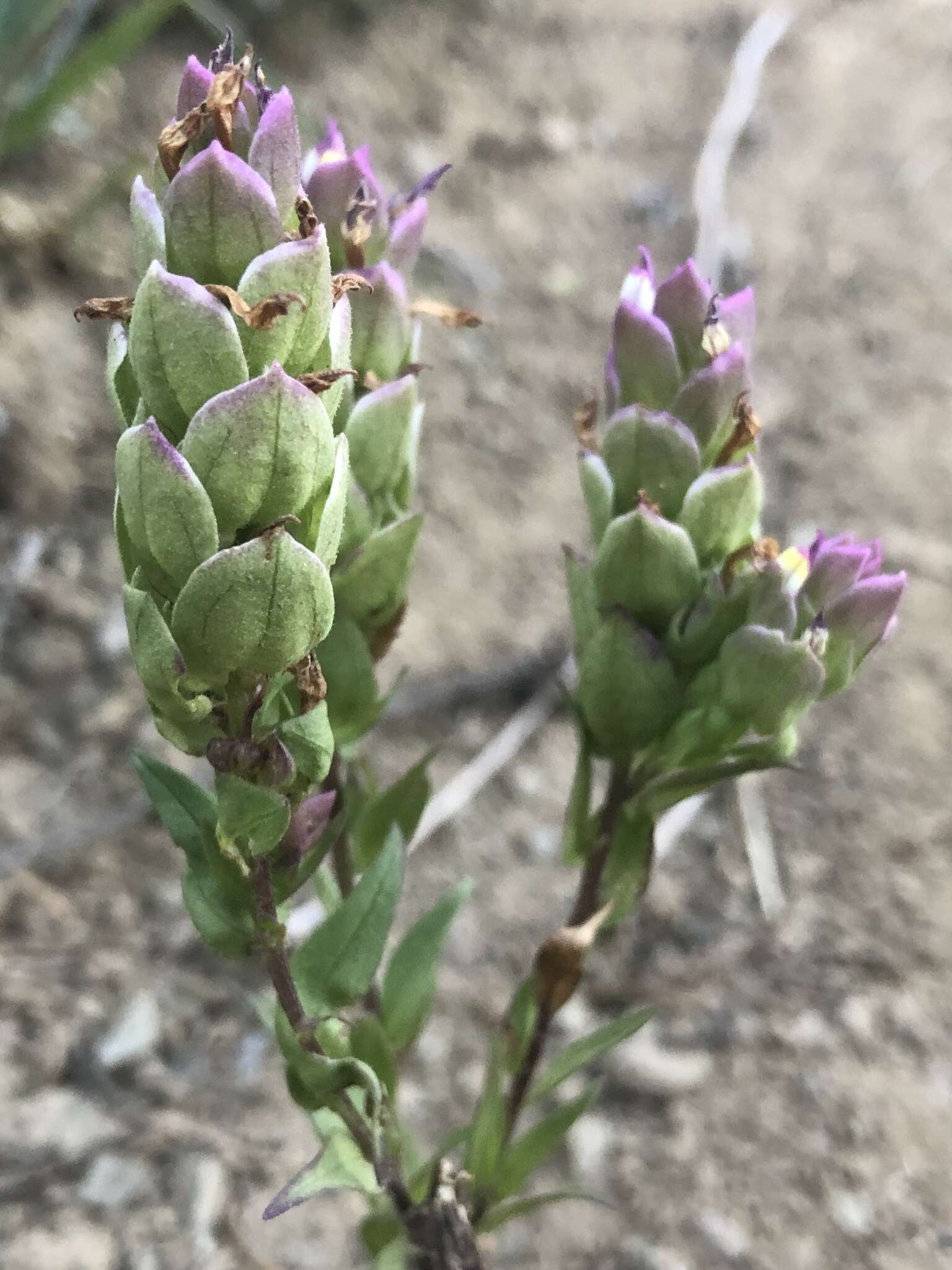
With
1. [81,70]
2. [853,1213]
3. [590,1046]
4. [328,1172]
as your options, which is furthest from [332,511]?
[81,70]

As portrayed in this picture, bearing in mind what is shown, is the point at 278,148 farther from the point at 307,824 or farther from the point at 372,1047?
the point at 372,1047

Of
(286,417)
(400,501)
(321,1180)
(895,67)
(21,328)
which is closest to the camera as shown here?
(286,417)

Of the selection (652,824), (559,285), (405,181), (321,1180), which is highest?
(405,181)

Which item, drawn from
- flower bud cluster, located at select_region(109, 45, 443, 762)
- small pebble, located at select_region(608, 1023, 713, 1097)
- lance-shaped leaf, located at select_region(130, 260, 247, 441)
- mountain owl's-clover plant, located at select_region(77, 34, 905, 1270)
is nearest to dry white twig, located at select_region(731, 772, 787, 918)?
small pebble, located at select_region(608, 1023, 713, 1097)

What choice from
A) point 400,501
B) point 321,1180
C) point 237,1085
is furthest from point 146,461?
point 237,1085

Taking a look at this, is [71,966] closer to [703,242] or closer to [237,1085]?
[237,1085]

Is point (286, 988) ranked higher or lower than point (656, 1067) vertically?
higher
